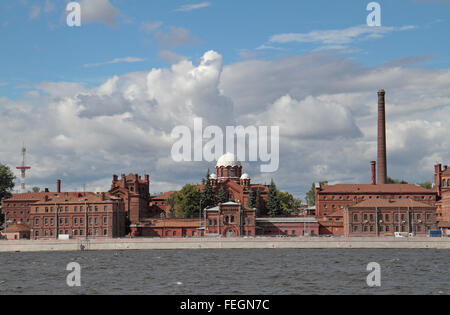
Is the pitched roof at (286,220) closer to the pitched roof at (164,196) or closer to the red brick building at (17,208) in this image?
the pitched roof at (164,196)

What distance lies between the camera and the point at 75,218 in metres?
120

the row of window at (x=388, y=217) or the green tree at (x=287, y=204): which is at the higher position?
the green tree at (x=287, y=204)

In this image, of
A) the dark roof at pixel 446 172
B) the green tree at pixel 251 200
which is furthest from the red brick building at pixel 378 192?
the green tree at pixel 251 200

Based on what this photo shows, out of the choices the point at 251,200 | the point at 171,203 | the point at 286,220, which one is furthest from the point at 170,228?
the point at 171,203

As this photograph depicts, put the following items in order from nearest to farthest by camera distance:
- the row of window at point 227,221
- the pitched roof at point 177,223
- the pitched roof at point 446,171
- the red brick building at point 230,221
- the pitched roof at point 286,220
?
the red brick building at point 230,221
the row of window at point 227,221
the pitched roof at point 286,220
the pitched roof at point 177,223
the pitched roof at point 446,171

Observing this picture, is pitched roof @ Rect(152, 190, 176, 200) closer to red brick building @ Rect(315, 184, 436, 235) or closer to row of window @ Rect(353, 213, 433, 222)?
red brick building @ Rect(315, 184, 436, 235)

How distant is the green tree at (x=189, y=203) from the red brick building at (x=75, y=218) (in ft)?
61.5

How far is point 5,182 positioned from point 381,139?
8092 centimetres

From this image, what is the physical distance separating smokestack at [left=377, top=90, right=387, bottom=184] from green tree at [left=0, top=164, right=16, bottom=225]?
261ft

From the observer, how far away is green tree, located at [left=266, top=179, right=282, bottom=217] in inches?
5389

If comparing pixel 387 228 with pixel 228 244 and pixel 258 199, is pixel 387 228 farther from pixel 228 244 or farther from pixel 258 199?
pixel 258 199

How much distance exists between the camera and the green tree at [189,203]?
136375 mm
